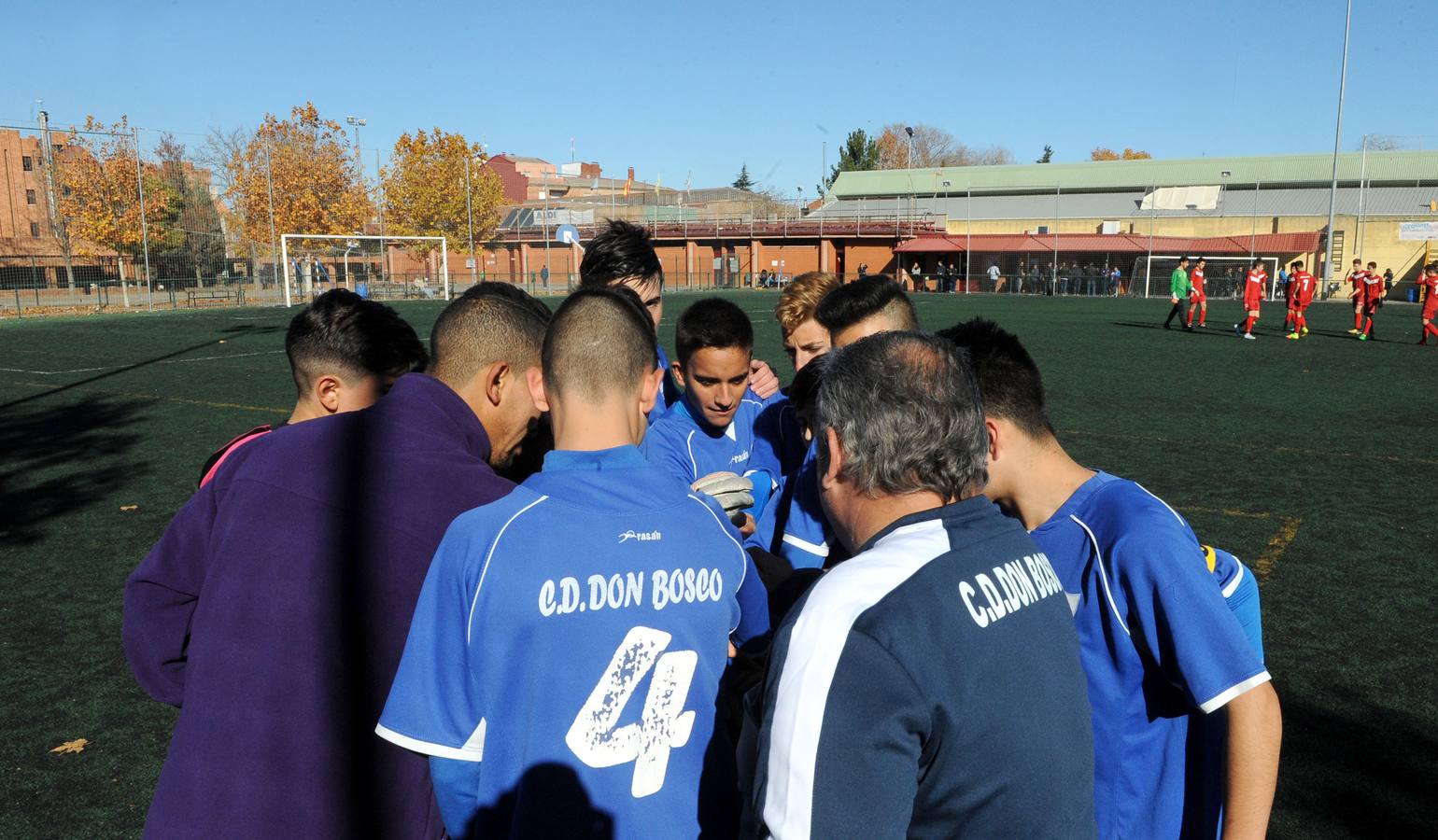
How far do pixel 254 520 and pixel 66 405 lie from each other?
14.2m

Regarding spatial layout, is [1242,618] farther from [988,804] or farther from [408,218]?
[408,218]

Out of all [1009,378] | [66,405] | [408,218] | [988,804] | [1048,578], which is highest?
[408,218]

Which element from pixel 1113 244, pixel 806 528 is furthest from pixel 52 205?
pixel 1113 244

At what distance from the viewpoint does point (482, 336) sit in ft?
8.18

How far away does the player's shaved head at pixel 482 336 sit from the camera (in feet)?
8.09

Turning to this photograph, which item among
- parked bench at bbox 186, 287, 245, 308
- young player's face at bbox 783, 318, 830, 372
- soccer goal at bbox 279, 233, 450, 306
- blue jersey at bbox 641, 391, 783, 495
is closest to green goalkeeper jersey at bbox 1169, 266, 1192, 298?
young player's face at bbox 783, 318, 830, 372

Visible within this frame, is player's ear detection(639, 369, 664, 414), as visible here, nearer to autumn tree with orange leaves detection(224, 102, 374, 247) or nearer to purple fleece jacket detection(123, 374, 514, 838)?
purple fleece jacket detection(123, 374, 514, 838)

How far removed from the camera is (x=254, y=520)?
197cm

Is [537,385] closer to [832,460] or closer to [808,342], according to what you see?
[832,460]

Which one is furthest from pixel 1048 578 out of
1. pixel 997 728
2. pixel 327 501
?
pixel 327 501

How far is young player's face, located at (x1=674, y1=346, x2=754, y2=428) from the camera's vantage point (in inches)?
145

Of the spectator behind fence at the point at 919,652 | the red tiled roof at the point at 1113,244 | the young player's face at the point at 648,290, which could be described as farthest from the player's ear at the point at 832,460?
the red tiled roof at the point at 1113,244

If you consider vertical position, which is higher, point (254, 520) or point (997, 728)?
point (254, 520)

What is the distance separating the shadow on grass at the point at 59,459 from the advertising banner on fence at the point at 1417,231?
179 ft
